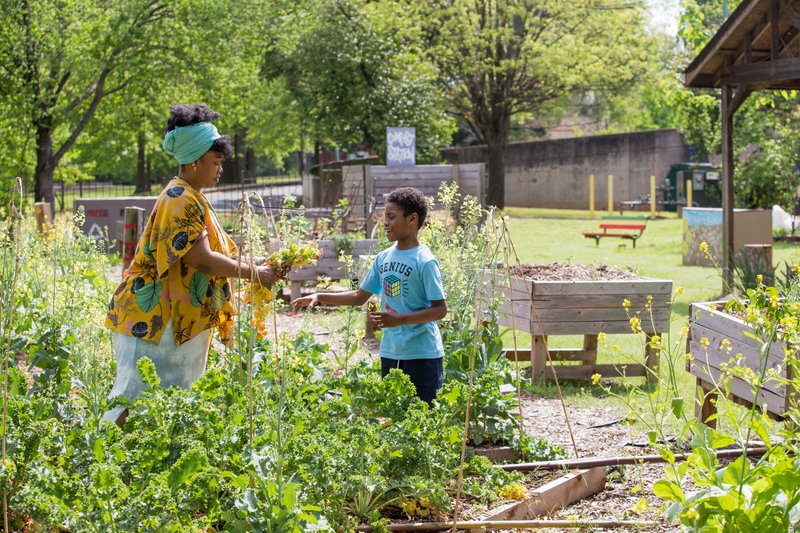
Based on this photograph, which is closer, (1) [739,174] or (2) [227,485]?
(2) [227,485]

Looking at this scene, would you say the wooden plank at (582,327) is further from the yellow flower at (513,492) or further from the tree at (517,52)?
the tree at (517,52)

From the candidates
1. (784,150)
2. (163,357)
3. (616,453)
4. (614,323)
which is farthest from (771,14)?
(784,150)

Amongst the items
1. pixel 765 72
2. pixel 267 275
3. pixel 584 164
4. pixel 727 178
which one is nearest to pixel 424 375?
pixel 267 275

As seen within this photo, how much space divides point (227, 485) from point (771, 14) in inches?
388

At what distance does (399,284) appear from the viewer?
4.78m

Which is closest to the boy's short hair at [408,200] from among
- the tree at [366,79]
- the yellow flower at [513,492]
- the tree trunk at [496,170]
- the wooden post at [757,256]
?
the yellow flower at [513,492]

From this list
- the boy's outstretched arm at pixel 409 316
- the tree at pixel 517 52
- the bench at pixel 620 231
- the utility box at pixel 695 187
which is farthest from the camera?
the utility box at pixel 695 187

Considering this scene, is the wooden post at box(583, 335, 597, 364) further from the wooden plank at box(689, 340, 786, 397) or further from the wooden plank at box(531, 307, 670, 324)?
the wooden plank at box(689, 340, 786, 397)

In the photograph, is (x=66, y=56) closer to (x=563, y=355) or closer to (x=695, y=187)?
(x=563, y=355)

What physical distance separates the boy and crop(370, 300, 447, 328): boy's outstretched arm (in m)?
0.03

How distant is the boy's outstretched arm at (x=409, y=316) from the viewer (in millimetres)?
4512

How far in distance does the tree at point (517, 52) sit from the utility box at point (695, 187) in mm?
3365

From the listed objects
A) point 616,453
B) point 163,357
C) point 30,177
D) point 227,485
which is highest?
point 30,177

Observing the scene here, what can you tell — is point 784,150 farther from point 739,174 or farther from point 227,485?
point 227,485
